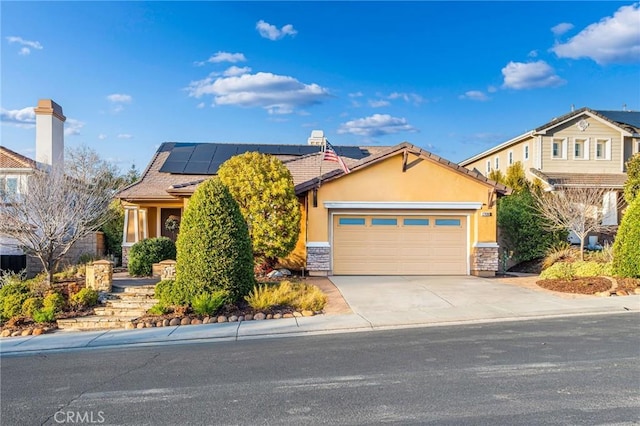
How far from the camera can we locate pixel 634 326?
8844 millimetres

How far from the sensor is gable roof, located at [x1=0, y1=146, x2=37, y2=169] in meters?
19.6

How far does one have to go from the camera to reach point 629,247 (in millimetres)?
13312

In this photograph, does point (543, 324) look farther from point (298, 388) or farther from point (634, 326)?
point (298, 388)

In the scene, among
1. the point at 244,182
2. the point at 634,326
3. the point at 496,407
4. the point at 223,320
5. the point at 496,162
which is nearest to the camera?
the point at 496,407

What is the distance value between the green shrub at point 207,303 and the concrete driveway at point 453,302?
3.17 m

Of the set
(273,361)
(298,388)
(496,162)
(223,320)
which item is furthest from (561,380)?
(496,162)

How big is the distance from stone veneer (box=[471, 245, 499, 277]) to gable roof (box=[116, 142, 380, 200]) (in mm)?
6354

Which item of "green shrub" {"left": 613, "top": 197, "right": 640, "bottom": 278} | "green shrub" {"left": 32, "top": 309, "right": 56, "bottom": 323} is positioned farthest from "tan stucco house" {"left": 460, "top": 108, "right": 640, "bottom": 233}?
"green shrub" {"left": 32, "top": 309, "right": 56, "bottom": 323}

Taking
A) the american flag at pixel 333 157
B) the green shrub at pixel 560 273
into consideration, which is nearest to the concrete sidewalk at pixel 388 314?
the green shrub at pixel 560 273

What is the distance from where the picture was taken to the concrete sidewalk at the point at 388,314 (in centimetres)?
895

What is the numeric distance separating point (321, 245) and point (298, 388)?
394 inches

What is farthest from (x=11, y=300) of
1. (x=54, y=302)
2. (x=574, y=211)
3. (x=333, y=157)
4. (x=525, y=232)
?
(x=574, y=211)

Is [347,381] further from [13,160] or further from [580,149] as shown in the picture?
[580,149]

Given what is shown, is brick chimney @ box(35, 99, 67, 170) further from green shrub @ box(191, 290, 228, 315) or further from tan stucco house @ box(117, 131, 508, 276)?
green shrub @ box(191, 290, 228, 315)
